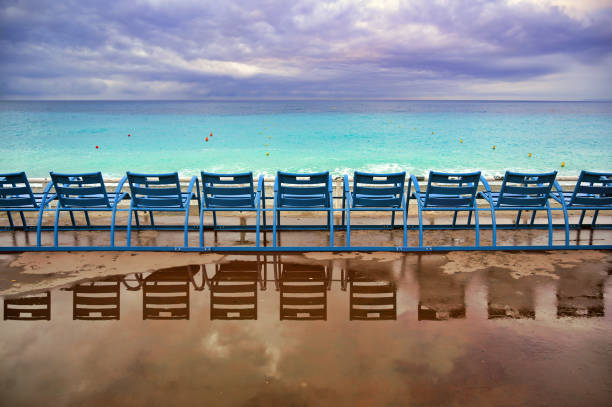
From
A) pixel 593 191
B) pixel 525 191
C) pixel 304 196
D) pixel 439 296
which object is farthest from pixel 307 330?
pixel 593 191

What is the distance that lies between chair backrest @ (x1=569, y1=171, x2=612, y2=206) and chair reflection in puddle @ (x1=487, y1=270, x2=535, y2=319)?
74.7 inches

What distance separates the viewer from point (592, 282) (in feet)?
14.5

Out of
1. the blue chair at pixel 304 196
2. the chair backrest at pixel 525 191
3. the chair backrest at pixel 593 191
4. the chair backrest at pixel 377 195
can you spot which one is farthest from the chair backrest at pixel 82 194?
the chair backrest at pixel 593 191

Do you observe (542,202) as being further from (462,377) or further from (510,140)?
(510,140)

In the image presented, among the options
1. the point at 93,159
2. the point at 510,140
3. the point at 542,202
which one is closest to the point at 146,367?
the point at 542,202

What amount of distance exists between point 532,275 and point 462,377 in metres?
2.32

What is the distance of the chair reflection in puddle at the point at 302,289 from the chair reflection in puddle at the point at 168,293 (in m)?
0.93

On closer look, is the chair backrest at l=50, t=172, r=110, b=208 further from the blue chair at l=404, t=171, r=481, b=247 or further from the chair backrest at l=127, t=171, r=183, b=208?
the blue chair at l=404, t=171, r=481, b=247

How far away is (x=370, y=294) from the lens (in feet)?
13.8

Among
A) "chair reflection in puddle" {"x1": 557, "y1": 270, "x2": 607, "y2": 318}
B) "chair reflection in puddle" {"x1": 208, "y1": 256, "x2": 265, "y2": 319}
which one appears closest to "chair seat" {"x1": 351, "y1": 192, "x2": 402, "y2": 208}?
"chair reflection in puddle" {"x1": 208, "y1": 256, "x2": 265, "y2": 319}

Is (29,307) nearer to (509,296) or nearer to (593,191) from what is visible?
(509,296)

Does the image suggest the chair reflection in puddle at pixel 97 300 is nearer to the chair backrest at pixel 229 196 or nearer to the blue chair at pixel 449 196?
the chair backrest at pixel 229 196

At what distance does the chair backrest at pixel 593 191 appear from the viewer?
538 centimetres

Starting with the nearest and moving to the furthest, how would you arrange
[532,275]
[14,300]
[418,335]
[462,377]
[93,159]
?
[462,377]
[418,335]
[14,300]
[532,275]
[93,159]
